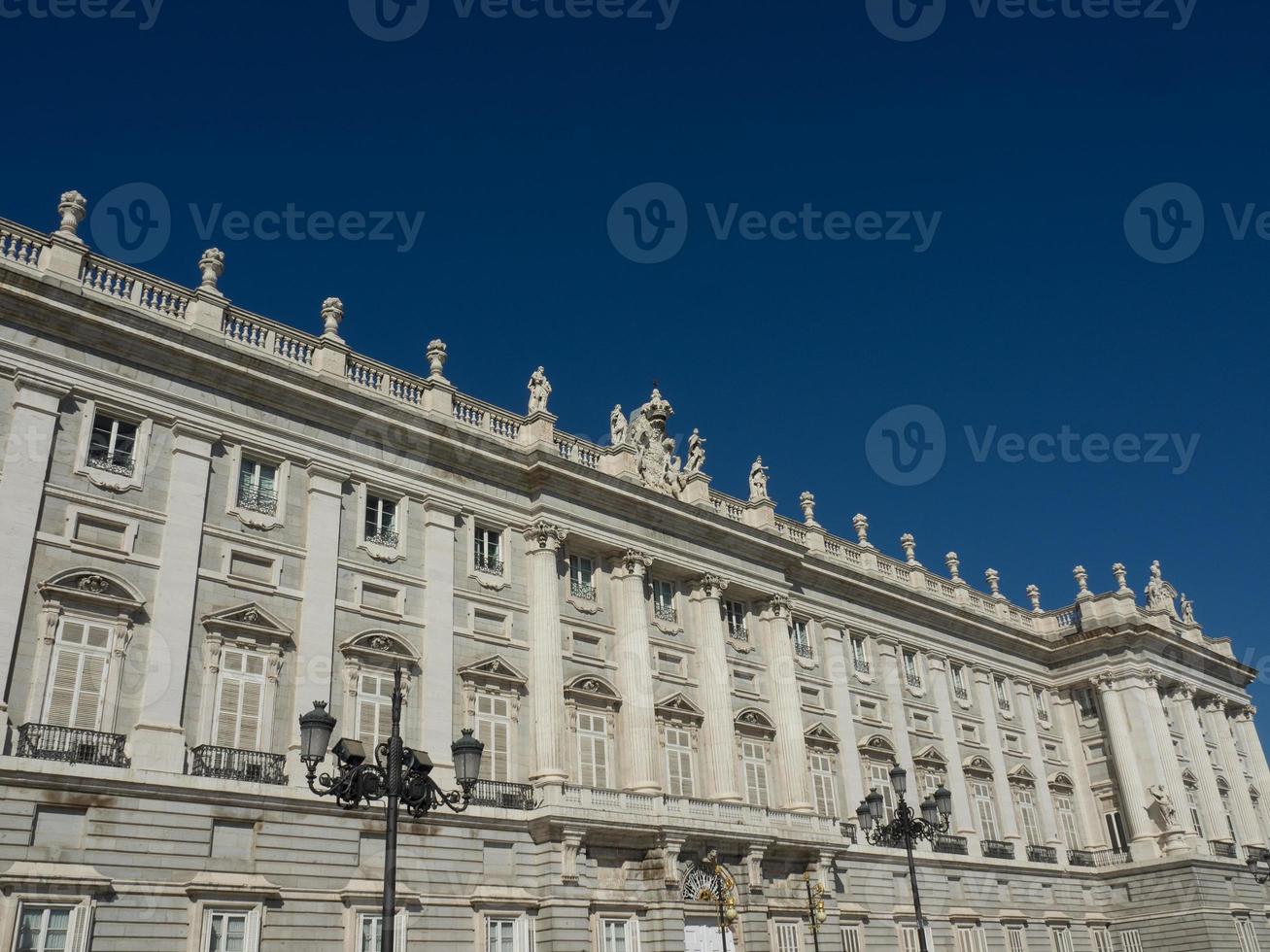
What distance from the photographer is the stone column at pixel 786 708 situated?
3372 centimetres

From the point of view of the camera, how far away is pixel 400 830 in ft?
80.3

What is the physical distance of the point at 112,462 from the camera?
2342 cm

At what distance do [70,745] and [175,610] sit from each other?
10.8 feet

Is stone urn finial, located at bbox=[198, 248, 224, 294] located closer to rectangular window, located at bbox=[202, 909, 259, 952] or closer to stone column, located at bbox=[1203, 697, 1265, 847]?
rectangular window, located at bbox=[202, 909, 259, 952]

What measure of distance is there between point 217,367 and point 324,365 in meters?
3.04

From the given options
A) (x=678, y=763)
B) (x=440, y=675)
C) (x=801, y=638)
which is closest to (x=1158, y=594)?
(x=801, y=638)

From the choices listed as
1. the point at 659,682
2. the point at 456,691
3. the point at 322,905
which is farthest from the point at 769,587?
the point at 322,905

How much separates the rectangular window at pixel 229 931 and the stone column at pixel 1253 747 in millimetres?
46820

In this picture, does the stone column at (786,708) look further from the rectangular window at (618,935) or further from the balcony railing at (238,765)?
the balcony railing at (238,765)

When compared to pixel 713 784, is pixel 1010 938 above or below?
below

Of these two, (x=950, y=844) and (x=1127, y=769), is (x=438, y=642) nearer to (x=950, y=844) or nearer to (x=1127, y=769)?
(x=950, y=844)

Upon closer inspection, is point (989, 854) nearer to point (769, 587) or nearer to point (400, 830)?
point (769, 587)

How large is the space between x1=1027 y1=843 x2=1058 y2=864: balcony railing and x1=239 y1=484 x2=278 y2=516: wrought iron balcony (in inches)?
1206

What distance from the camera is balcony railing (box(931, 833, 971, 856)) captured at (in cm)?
3784
